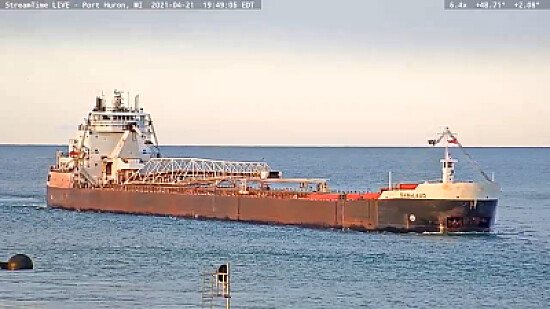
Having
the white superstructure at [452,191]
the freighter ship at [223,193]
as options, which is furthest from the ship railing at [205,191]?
the white superstructure at [452,191]

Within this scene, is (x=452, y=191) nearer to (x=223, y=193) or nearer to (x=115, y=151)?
(x=223, y=193)

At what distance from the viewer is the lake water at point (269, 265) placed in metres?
35.5

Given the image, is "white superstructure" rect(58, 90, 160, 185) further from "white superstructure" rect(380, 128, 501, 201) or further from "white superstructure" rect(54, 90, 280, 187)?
"white superstructure" rect(380, 128, 501, 201)

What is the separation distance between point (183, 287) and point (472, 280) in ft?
30.1

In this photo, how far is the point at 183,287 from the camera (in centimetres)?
3716

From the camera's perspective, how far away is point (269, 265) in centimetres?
4275

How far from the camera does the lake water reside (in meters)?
35.5

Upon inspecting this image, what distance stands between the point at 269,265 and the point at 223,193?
18.9 metres

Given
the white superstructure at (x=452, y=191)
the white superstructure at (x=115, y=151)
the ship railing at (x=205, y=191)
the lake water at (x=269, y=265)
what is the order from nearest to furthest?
the lake water at (x=269, y=265)
the white superstructure at (x=452, y=191)
the ship railing at (x=205, y=191)
the white superstructure at (x=115, y=151)

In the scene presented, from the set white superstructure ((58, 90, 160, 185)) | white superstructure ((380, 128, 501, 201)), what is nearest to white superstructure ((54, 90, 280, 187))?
white superstructure ((58, 90, 160, 185))

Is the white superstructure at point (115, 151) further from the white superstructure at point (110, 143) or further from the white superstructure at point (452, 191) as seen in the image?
the white superstructure at point (452, 191)

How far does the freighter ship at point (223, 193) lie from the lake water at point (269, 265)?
0.85 metres

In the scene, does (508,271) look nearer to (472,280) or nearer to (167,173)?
(472,280)

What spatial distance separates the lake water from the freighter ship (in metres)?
0.85
